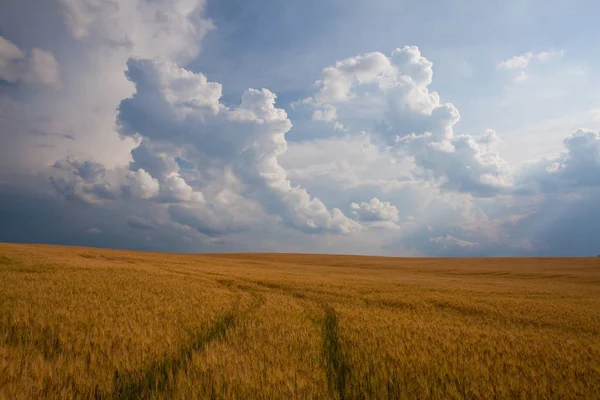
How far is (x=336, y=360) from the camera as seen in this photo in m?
5.06

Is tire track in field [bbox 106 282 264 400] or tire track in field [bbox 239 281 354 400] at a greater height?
tire track in field [bbox 106 282 264 400]

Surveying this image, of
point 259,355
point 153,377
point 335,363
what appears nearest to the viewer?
point 153,377

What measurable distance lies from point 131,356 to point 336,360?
3.03 meters

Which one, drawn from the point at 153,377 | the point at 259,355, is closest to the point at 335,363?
the point at 259,355

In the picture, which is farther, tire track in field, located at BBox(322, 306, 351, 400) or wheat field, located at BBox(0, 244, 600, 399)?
tire track in field, located at BBox(322, 306, 351, 400)

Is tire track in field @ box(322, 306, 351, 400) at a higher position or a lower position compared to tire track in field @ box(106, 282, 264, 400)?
lower

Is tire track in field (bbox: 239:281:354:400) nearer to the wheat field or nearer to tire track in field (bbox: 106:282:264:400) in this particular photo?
the wheat field

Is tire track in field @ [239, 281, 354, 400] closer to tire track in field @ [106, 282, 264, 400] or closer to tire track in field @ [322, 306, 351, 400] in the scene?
tire track in field @ [322, 306, 351, 400]

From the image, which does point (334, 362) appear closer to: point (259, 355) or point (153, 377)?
point (259, 355)

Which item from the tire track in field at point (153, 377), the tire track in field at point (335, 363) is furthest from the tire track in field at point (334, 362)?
the tire track in field at point (153, 377)

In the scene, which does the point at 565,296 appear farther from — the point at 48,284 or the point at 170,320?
the point at 48,284

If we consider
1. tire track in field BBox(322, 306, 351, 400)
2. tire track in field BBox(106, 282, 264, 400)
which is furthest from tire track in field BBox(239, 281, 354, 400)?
tire track in field BBox(106, 282, 264, 400)

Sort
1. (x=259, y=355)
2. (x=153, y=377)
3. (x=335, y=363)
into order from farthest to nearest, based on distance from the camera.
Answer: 1. (x=335, y=363)
2. (x=259, y=355)
3. (x=153, y=377)

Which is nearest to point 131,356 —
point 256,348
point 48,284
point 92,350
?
point 92,350
